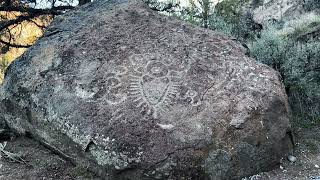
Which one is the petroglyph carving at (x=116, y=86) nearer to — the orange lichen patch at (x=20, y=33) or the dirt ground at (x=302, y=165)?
the dirt ground at (x=302, y=165)

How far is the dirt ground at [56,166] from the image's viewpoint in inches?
156

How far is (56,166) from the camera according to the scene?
4.11 metres

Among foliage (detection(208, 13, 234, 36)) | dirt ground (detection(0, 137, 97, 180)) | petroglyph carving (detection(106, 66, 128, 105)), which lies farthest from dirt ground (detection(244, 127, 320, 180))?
foliage (detection(208, 13, 234, 36))

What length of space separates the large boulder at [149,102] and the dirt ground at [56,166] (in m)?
0.10

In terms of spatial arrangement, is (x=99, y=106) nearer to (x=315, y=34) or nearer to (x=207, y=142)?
(x=207, y=142)

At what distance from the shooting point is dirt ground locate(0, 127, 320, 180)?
3975 mm

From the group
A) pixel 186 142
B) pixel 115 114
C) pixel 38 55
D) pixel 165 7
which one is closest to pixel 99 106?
pixel 115 114

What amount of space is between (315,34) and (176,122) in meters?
4.30

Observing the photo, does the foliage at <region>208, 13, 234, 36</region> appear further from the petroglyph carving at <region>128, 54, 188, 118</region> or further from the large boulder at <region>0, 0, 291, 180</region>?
the petroglyph carving at <region>128, 54, 188, 118</region>

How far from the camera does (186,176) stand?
368 centimetres

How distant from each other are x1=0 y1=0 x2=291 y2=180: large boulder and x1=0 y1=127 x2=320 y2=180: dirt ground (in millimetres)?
97

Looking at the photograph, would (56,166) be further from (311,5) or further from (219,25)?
(311,5)

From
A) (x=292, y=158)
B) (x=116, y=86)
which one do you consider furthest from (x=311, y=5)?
(x=116, y=86)

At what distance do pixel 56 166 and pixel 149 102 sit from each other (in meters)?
1.02
